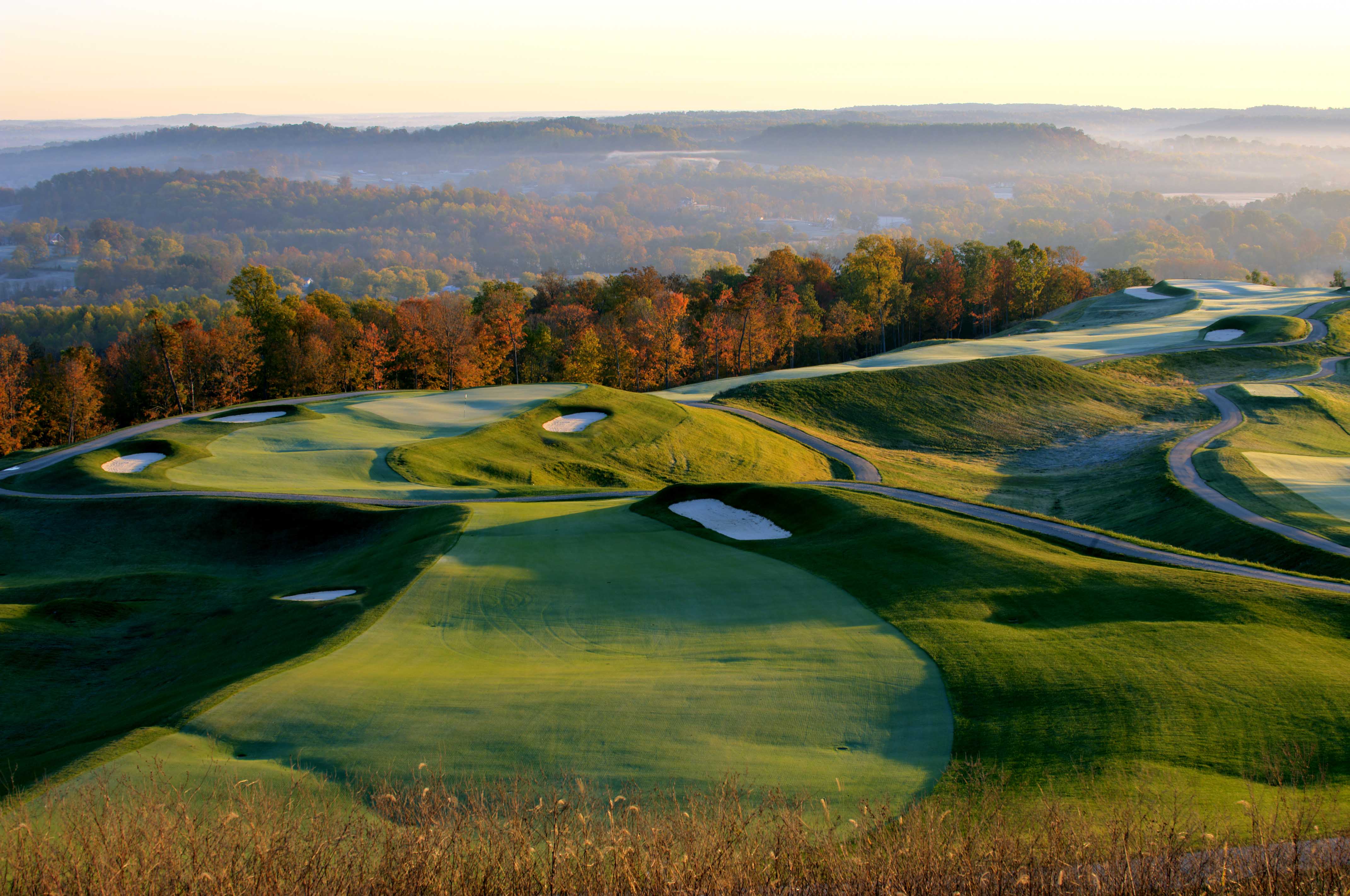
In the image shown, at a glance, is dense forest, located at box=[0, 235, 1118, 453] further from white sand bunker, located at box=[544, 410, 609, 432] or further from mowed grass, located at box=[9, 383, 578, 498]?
white sand bunker, located at box=[544, 410, 609, 432]

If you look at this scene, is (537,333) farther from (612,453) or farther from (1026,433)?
(1026,433)

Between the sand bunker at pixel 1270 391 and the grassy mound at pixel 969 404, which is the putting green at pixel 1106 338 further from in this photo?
the sand bunker at pixel 1270 391

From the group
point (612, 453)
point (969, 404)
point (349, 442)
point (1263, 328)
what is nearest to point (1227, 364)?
point (1263, 328)

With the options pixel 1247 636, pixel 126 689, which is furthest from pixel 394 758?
pixel 1247 636

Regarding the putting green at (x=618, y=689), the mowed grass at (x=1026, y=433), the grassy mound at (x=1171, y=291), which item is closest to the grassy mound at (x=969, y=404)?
the mowed grass at (x=1026, y=433)

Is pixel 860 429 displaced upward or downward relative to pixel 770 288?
downward

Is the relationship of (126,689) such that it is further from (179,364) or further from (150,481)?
(179,364)
